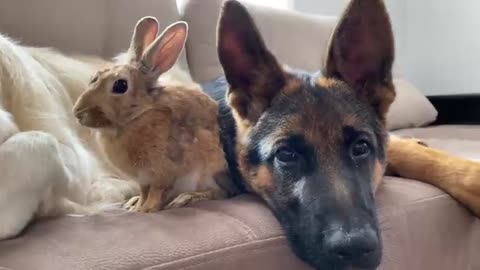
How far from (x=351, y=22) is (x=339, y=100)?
171 millimetres

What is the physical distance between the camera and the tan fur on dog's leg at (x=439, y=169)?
4.36ft

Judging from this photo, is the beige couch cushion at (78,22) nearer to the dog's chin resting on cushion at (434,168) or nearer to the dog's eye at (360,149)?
the dog's chin resting on cushion at (434,168)

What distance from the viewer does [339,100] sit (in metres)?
1.14

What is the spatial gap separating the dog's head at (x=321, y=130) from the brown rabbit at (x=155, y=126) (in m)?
0.08

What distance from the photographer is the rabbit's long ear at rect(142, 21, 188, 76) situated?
1.18m

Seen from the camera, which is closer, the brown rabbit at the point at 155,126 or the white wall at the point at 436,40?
the brown rabbit at the point at 155,126

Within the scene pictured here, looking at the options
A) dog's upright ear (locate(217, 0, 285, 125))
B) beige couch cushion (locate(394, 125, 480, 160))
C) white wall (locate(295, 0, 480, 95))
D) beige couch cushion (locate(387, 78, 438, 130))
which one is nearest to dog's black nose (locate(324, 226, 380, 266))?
dog's upright ear (locate(217, 0, 285, 125))

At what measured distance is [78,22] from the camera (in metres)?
1.87

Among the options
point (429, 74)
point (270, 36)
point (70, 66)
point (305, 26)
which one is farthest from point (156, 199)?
point (429, 74)

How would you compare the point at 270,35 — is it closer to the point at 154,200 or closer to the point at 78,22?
the point at 78,22

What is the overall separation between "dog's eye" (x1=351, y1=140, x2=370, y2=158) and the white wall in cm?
231

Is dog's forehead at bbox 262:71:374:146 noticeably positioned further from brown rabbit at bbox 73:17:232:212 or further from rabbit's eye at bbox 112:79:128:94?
rabbit's eye at bbox 112:79:128:94

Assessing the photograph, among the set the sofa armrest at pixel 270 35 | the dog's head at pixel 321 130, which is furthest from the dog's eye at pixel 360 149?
the sofa armrest at pixel 270 35

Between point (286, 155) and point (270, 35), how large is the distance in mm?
1450
